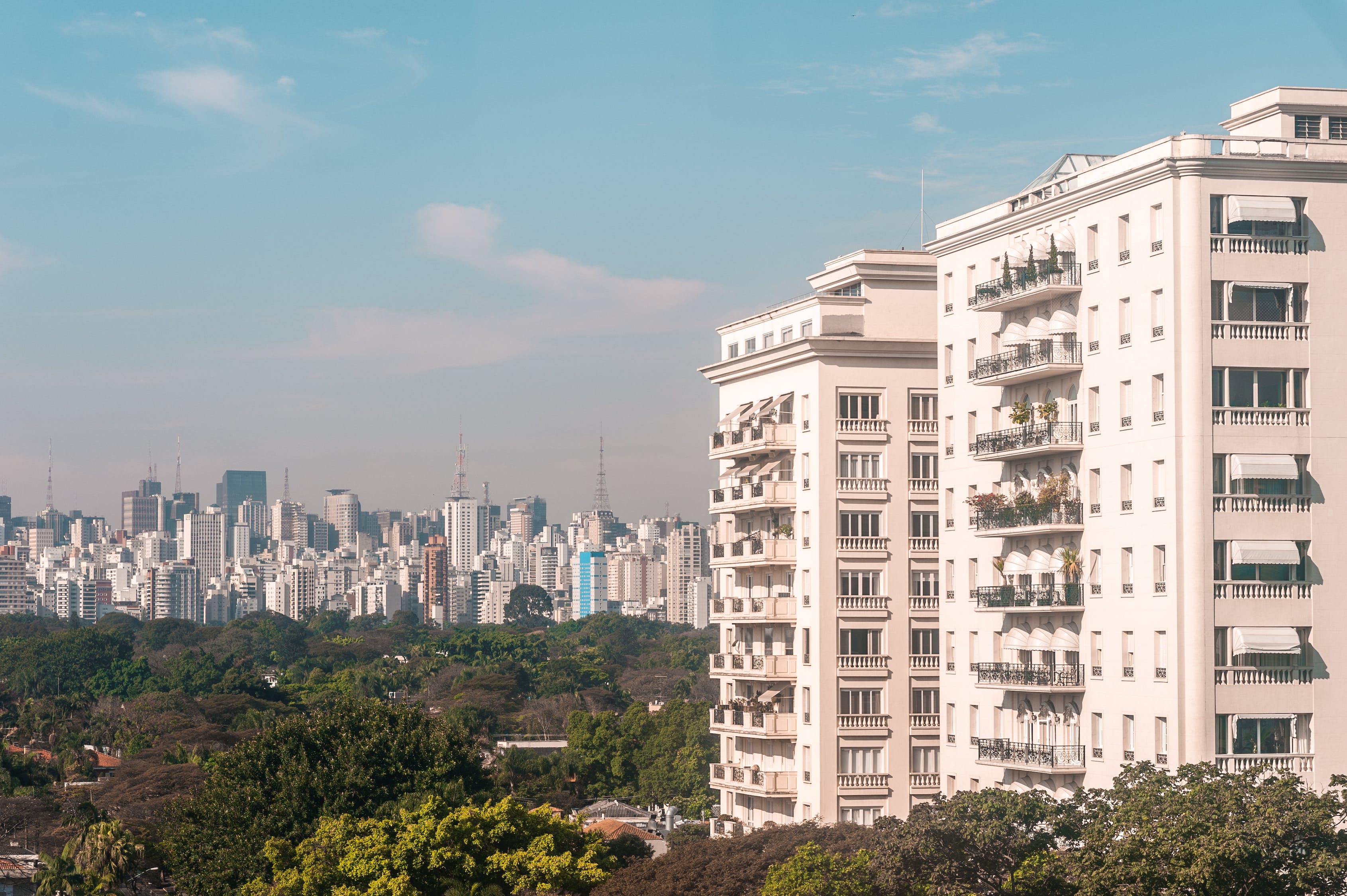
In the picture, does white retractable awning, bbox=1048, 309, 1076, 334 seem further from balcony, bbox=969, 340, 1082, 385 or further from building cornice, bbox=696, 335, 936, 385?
building cornice, bbox=696, 335, 936, 385

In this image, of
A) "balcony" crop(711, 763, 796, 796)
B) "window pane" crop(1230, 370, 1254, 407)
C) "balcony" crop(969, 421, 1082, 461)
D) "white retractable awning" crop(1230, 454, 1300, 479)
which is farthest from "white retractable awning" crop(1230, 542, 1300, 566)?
"balcony" crop(711, 763, 796, 796)

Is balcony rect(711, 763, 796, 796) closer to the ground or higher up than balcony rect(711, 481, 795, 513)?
closer to the ground

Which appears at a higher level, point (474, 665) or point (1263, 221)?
point (1263, 221)

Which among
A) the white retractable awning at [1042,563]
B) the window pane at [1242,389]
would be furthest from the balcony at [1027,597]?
the window pane at [1242,389]

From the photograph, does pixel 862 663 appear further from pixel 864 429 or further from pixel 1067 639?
pixel 1067 639

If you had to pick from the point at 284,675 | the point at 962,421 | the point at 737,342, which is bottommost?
the point at 284,675

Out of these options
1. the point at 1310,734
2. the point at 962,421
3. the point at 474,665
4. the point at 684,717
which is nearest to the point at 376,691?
the point at 474,665

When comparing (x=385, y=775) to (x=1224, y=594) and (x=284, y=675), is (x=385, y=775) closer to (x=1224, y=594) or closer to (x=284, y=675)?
(x=1224, y=594)
